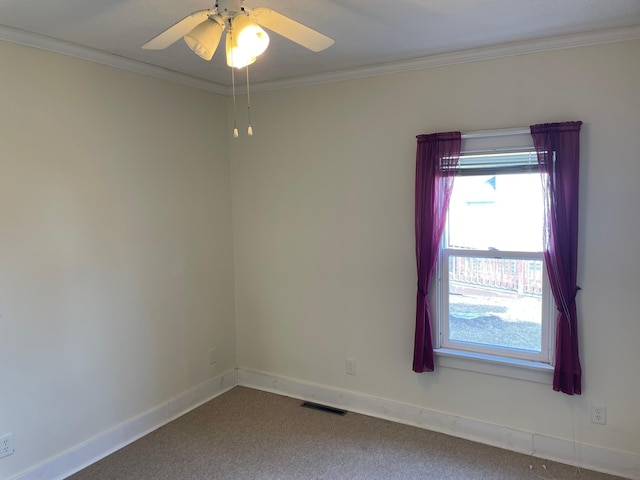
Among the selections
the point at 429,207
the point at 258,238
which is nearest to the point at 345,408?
the point at 258,238

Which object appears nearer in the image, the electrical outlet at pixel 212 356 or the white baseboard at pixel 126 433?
the white baseboard at pixel 126 433

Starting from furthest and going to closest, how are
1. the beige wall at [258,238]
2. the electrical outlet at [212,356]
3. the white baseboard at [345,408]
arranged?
the electrical outlet at [212,356], the white baseboard at [345,408], the beige wall at [258,238]

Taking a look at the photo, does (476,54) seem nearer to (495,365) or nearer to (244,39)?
(244,39)

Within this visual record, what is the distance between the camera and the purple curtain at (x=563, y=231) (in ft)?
8.44

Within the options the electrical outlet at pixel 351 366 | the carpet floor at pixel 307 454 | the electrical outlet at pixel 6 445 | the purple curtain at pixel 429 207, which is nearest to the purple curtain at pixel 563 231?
the purple curtain at pixel 429 207

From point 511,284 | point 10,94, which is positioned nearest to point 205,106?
point 10,94

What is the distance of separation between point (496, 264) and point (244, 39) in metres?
2.08

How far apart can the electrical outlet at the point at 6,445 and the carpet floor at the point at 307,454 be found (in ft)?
1.37

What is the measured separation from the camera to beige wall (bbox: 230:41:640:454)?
255 cm

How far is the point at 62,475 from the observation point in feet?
8.66

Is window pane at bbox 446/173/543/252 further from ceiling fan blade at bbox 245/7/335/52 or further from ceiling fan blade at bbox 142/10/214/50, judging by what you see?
ceiling fan blade at bbox 142/10/214/50

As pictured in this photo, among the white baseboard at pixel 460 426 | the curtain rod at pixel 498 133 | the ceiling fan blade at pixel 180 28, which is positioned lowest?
the white baseboard at pixel 460 426

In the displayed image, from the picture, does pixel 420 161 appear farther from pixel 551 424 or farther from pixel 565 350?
pixel 551 424

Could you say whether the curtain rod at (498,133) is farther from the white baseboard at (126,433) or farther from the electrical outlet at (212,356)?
the white baseboard at (126,433)
